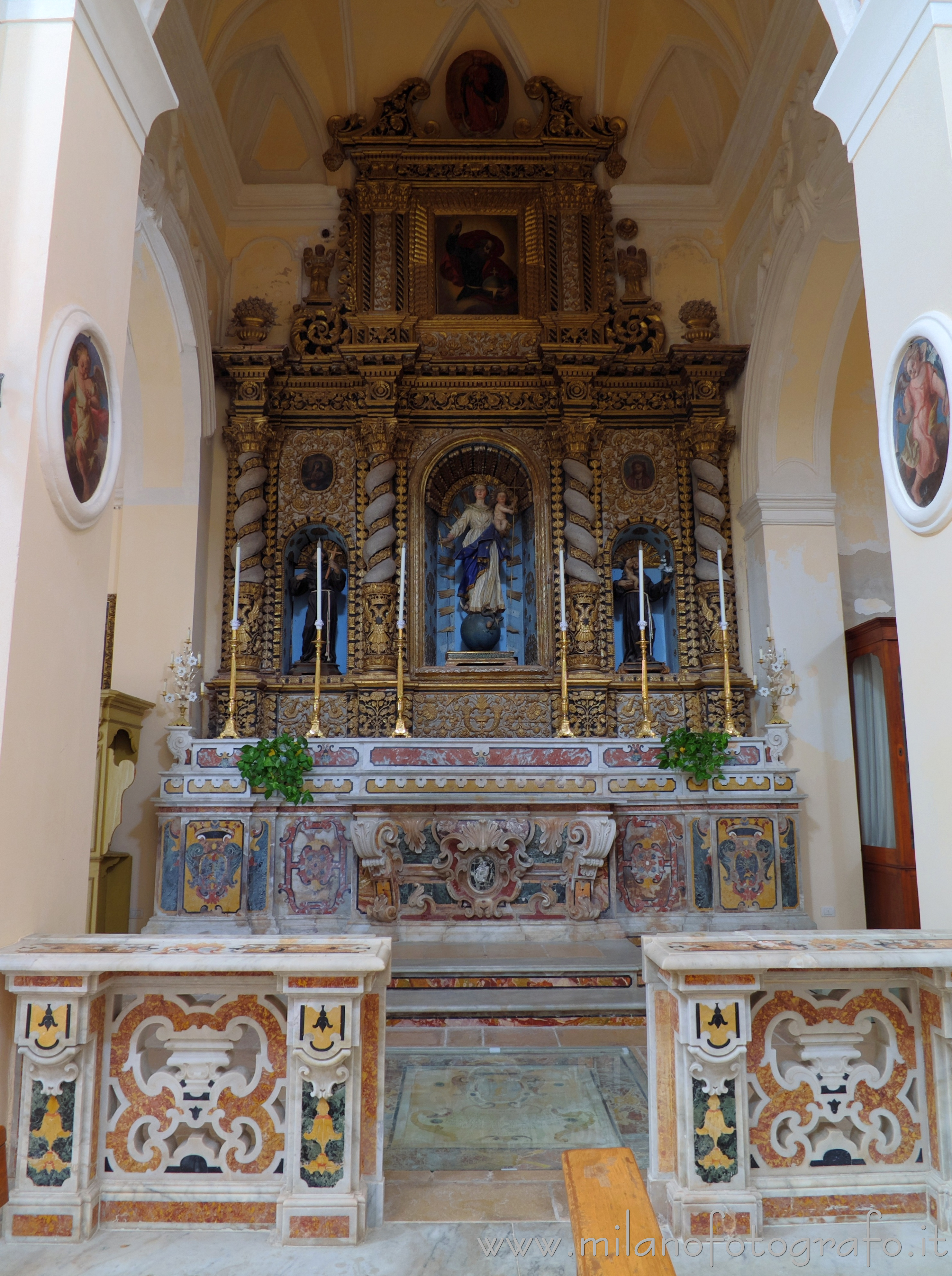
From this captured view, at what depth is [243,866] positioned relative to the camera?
700 centimetres

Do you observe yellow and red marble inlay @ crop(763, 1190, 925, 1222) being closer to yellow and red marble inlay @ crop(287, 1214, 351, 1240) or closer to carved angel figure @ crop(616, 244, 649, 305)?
yellow and red marble inlay @ crop(287, 1214, 351, 1240)

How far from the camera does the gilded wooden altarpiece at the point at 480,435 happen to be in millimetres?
8797

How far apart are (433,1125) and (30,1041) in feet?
5.59

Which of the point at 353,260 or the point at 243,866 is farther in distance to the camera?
the point at 353,260

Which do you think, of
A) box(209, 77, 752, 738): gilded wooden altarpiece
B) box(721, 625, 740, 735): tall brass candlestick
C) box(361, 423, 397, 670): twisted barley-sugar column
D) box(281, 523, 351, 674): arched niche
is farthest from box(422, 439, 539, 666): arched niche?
box(721, 625, 740, 735): tall brass candlestick

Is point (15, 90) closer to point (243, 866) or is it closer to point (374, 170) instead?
point (243, 866)

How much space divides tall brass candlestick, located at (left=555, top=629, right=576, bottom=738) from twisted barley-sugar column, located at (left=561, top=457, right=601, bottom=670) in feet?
0.42

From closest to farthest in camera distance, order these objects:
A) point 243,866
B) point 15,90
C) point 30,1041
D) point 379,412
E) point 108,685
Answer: point 30,1041 < point 15,90 < point 243,866 < point 108,685 < point 379,412

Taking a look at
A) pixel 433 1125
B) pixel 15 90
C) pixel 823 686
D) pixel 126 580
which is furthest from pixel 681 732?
pixel 15 90

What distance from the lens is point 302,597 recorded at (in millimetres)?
9359

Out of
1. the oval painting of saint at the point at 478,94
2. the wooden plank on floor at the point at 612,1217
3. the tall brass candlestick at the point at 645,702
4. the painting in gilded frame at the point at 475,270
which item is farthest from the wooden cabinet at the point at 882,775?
the oval painting of saint at the point at 478,94

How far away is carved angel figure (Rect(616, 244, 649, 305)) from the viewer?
378 inches

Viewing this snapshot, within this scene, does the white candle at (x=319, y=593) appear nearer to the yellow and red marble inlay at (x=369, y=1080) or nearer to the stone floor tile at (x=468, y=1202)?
the yellow and red marble inlay at (x=369, y=1080)

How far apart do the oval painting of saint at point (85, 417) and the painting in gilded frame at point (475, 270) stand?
623 centimetres
